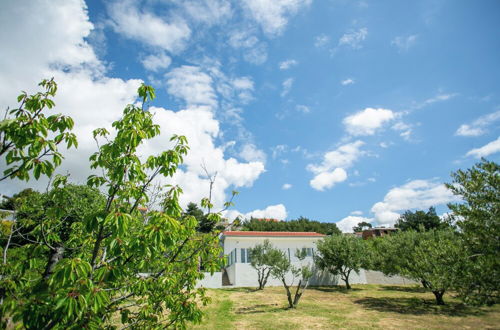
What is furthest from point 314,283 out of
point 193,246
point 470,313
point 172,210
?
point 172,210

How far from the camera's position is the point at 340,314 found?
15.3 meters

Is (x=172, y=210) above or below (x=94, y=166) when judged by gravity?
below

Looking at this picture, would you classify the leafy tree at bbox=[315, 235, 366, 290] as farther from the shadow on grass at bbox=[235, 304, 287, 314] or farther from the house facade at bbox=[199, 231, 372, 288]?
the shadow on grass at bbox=[235, 304, 287, 314]

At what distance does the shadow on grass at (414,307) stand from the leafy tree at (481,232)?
454 inches

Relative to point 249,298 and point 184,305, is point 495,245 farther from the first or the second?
point 249,298

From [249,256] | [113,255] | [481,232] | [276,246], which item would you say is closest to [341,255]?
[276,246]

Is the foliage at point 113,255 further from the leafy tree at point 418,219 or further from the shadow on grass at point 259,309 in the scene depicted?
the leafy tree at point 418,219

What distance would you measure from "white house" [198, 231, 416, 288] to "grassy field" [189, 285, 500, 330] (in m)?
5.90

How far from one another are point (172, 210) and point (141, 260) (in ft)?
3.80

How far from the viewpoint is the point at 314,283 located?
1138 inches

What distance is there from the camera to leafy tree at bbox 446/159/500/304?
6988 mm

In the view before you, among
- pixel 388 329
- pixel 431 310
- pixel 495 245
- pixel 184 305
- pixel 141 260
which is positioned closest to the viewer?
pixel 141 260

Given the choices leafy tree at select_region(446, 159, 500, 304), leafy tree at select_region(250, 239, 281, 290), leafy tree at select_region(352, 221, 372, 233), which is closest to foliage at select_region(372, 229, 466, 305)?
leafy tree at select_region(446, 159, 500, 304)

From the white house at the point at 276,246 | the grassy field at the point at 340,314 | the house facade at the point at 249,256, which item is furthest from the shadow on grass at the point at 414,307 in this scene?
the house facade at the point at 249,256
